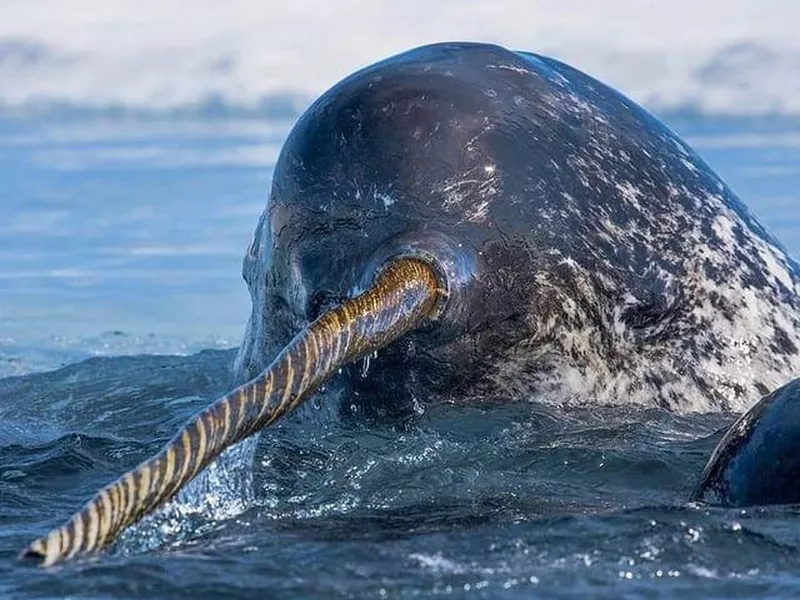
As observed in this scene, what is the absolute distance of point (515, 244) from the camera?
28.7 ft

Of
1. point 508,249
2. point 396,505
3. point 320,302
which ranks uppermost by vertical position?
point 508,249

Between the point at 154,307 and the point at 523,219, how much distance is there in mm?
10769

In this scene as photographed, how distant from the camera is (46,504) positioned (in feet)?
26.7

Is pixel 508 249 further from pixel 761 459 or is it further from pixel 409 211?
pixel 761 459

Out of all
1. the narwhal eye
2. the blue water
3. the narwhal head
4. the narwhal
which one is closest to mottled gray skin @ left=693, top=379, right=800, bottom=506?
the blue water

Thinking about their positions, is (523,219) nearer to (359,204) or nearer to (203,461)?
(359,204)

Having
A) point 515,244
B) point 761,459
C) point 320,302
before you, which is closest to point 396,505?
point 761,459

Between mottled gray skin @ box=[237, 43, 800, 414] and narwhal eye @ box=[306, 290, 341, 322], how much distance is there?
1cm

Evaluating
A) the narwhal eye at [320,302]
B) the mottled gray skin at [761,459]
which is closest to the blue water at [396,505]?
the mottled gray skin at [761,459]

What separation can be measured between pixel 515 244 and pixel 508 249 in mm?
37

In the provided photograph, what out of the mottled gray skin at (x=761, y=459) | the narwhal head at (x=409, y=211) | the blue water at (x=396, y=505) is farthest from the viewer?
the narwhal head at (x=409, y=211)

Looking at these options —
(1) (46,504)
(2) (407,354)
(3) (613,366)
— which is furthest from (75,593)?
(3) (613,366)

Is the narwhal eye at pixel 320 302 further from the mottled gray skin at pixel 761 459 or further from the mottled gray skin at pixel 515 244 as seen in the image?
the mottled gray skin at pixel 761 459

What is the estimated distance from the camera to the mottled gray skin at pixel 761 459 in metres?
7.08
